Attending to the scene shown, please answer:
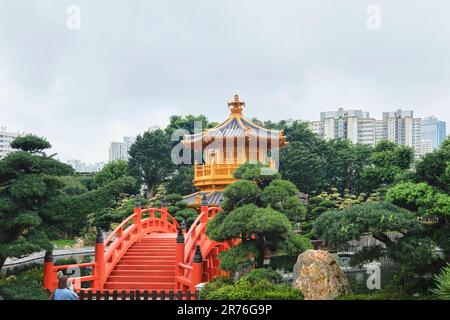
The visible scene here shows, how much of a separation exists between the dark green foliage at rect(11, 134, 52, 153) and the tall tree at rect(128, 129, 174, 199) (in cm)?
2001

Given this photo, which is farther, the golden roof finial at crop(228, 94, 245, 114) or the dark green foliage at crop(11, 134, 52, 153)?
the golden roof finial at crop(228, 94, 245, 114)

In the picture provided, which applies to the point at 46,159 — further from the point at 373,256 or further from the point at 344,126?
the point at 344,126

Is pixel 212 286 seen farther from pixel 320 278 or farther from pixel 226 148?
pixel 226 148

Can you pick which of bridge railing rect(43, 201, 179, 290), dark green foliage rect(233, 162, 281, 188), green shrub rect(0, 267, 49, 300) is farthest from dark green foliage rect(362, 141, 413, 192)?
green shrub rect(0, 267, 49, 300)

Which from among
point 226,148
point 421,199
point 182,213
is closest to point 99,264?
point 182,213

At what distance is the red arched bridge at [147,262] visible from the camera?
11.0 m

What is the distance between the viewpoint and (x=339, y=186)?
91.4ft

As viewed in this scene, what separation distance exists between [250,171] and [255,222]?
1.62 m

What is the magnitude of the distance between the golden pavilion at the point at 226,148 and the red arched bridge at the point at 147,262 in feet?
14.8

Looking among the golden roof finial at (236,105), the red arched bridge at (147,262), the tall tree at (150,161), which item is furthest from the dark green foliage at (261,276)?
the tall tree at (150,161)

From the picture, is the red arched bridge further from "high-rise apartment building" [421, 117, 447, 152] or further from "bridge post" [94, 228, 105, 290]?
"high-rise apartment building" [421, 117, 447, 152]

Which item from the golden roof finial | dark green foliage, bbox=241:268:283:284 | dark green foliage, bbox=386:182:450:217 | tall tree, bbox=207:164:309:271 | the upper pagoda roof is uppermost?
the golden roof finial

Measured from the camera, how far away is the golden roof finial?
20.6 meters
